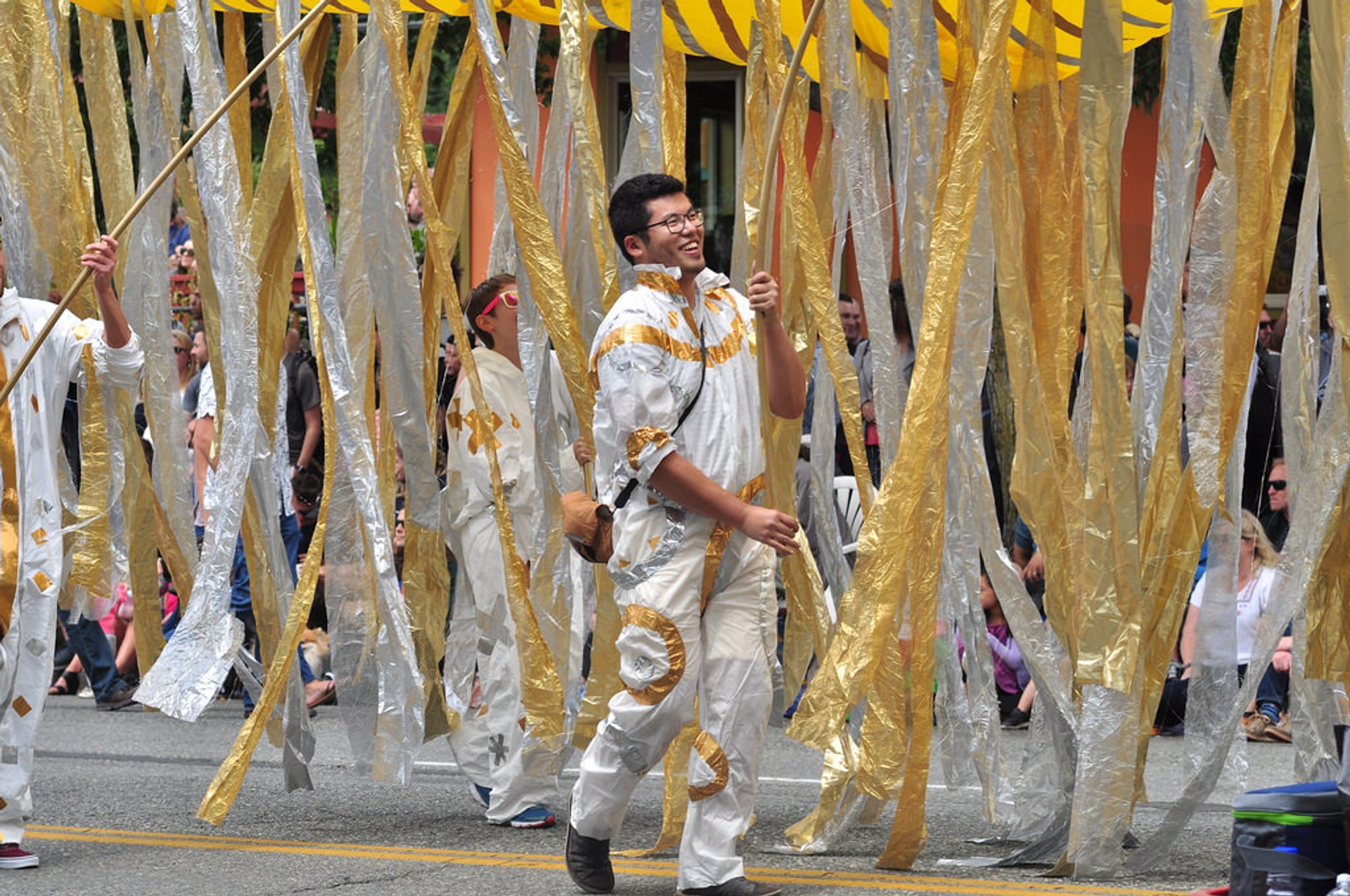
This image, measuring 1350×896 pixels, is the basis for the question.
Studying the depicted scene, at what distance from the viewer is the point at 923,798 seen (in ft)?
16.4

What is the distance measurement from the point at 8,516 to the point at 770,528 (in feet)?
7.25

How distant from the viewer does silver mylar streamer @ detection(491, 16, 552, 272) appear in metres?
5.68

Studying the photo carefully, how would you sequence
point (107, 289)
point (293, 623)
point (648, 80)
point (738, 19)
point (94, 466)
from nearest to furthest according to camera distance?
point (107, 289), point (648, 80), point (293, 623), point (94, 466), point (738, 19)

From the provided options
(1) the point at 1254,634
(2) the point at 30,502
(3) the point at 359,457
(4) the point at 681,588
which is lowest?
(1) the point at 1254,634

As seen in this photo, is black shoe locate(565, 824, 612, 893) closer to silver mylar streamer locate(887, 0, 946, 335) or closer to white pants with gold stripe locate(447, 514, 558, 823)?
white pants with gold stripe locate(447, 514, 558, 823)

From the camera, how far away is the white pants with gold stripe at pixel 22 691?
5.33 metres

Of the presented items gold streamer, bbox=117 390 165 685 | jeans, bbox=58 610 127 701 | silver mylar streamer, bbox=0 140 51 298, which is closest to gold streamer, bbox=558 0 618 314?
gold streamer, bbox=117 390 165 685

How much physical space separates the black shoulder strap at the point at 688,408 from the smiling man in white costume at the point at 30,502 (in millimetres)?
1581

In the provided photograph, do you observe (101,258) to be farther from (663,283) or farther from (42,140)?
(663,283)

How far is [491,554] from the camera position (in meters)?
6.09

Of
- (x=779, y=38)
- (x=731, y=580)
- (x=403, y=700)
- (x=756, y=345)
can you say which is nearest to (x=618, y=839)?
(x=403, y=700)

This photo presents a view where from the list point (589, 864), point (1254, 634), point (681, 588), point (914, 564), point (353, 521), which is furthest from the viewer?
point (1254, 634)

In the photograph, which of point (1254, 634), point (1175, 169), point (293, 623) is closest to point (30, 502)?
point (293, 623)

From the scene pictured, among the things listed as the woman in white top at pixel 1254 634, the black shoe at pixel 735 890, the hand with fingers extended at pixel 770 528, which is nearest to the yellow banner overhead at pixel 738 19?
the hand with fingers extended at pixel 770 528
